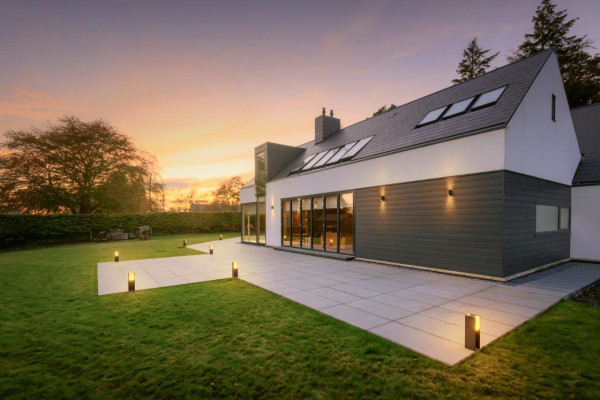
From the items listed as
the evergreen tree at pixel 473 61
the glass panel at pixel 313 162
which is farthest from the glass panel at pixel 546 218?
the evergreen tree at pixel 473 61

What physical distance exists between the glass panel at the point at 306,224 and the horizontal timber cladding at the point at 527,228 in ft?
26.3

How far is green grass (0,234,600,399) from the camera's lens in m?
2.67

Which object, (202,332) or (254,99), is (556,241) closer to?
(202,332)

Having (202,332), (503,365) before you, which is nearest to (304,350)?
(202,332)

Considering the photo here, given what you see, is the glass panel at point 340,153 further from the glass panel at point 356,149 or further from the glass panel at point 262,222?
the glass panel at point 262,222

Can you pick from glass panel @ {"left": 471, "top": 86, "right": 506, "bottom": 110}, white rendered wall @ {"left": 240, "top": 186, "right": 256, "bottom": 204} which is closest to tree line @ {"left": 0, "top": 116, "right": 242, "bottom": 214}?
white rendered wall @ {"left": 240, "top": 186, "right": 256, "bottom": 204}

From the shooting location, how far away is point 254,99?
14.9 meters

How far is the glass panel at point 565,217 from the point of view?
32.6 feet

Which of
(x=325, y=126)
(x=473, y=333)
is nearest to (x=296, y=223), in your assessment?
(x=325, y=126)

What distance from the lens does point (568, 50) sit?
2678cm

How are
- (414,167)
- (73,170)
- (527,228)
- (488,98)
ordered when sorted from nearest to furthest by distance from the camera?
(527,228)
(488,98)
(414,167)
(73,170)

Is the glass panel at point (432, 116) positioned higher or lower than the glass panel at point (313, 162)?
higher

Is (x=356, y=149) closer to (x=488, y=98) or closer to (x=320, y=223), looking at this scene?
(x=320, y=223)

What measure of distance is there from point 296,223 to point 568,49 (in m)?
35.0
